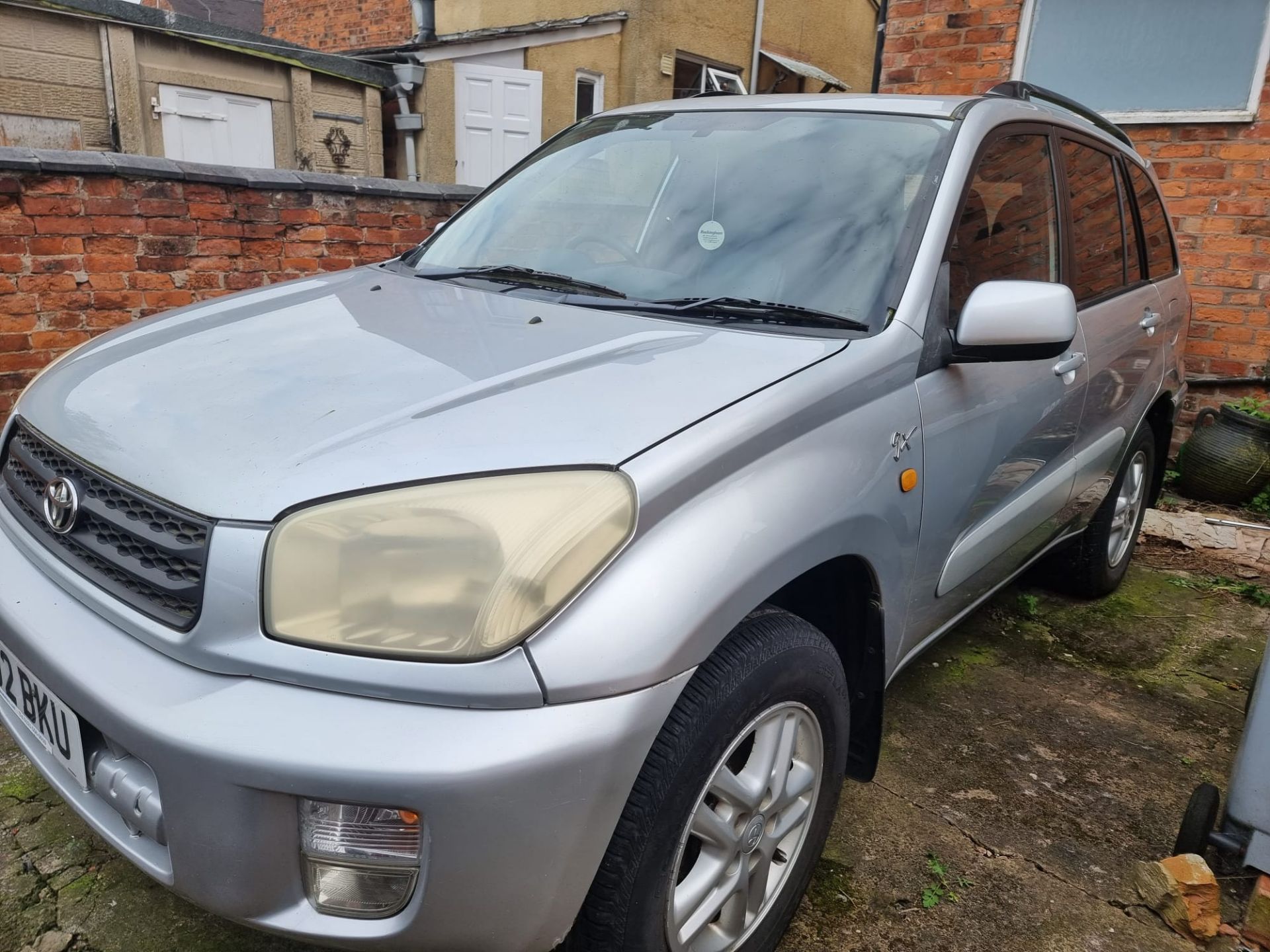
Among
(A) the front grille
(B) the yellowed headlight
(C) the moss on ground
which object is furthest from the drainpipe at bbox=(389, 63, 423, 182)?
(B) the yellowed headlight

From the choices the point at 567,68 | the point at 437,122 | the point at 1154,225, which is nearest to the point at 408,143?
the point at 437,122

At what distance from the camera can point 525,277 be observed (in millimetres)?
2260

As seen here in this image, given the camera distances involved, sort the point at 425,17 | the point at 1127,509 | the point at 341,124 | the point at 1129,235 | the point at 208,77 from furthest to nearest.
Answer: the point at 425,17 → the point at 341,124 → the point at 208,77 → the point at 1127,509 → the point at 1129,235

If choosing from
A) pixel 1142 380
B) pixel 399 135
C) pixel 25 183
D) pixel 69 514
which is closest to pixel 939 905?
pixel 69 514

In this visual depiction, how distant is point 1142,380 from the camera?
323 centimetres

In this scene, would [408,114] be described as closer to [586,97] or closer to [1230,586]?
[586,97]

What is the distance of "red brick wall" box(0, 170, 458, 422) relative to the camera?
393 centimetres

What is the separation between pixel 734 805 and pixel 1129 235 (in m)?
2.72

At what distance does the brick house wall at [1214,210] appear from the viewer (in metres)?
4.77

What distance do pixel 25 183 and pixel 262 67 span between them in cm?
648

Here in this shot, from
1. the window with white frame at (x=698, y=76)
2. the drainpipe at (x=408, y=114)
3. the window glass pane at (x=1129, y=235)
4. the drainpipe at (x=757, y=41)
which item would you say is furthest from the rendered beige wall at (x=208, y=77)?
the window glass pane at (x=1129, y=235)

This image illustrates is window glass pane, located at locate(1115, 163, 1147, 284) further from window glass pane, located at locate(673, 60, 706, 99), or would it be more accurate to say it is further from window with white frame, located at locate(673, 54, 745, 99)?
window glass pane, located at locate(673, 60, 706, 99)

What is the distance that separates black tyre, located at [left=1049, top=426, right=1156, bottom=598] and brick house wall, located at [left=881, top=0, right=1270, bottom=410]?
169cm

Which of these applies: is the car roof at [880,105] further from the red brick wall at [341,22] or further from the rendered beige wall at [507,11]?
the red brick wall at [341,22]
